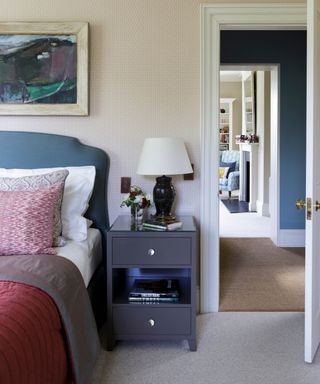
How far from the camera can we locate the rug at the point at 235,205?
8.24 m

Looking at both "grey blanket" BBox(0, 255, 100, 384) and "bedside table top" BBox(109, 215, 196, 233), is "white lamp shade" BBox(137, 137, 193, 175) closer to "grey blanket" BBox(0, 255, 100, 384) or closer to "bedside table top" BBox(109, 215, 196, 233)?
"bedside table top" BBox(109, 215, 196, 233)

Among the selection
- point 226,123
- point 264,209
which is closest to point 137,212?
point 264,209

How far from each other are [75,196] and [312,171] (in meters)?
1.40

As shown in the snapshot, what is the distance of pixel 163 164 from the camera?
8.97 ft

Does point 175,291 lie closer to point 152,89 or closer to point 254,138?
point 152,89

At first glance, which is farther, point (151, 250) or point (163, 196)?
point (163, 196)

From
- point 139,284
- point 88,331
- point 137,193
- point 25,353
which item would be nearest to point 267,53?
point 137,193

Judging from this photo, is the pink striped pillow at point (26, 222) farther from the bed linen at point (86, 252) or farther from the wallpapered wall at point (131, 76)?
the wallpapered wall at point (131, 76)

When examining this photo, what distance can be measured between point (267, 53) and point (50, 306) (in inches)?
171

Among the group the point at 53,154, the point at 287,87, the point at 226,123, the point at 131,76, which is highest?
the point at 226,123

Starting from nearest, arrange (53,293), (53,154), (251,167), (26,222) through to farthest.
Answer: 1. (53,293)
2. (26,222)
3. (53,154)
4. (251,167)

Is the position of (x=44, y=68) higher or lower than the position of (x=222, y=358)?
higher

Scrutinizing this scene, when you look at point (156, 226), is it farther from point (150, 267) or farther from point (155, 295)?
point (155, 295)

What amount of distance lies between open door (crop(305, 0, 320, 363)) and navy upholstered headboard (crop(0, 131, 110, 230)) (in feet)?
4.47
